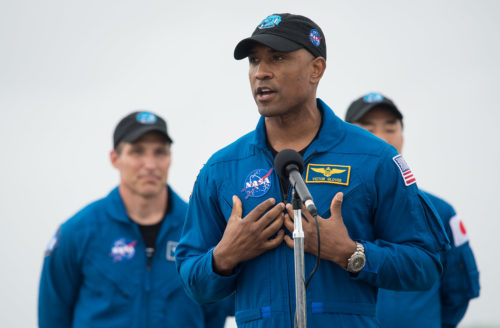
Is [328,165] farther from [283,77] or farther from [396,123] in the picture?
[396,123]

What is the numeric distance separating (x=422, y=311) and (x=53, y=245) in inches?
104

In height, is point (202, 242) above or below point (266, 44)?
below

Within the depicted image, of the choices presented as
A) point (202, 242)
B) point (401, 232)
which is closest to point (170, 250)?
point (202, 242)

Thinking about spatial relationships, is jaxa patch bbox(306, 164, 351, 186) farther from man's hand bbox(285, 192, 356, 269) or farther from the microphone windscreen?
the microphone windscreen

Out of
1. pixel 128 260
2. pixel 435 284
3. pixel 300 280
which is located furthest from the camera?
pixel 128 260

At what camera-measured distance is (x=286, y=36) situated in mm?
3072

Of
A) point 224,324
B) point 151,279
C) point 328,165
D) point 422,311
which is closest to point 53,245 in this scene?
point 151,279

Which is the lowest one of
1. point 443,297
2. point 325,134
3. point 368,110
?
point 443,297

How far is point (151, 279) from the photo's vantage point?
522cm

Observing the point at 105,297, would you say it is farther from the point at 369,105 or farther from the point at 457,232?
the point at 457,232

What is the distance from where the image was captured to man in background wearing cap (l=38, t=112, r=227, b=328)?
5.13 metres

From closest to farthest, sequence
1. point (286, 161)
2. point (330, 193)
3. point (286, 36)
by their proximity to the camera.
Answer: point (286, 161) → point (330, 193) → point (286, 36)

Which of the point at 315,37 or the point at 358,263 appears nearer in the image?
the point at 358,263

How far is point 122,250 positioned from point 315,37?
2.69 m
